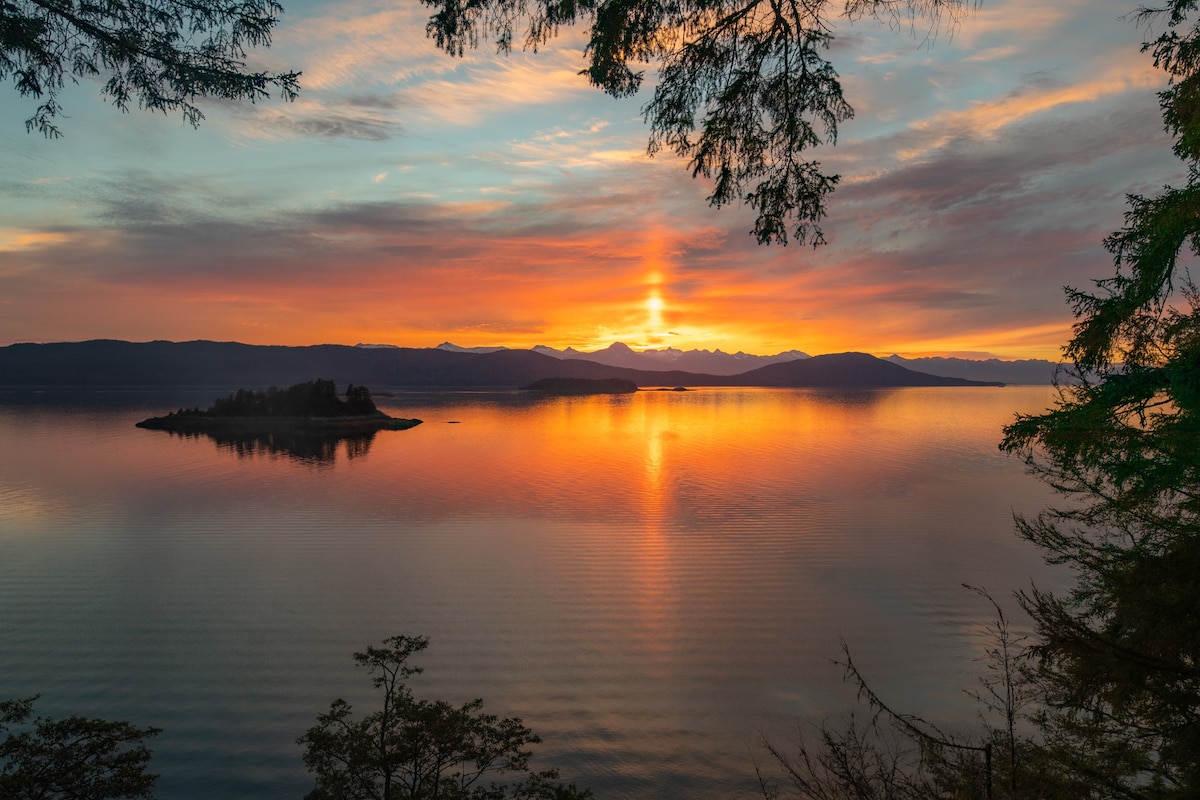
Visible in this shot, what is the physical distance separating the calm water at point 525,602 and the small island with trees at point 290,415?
38.2 meters

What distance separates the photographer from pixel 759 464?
43875mm

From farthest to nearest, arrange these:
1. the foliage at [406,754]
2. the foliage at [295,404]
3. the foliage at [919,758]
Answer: the foliage at [295,404], the foliage at [406,754], the foliage at [919,758]

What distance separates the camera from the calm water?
1030 centimetres

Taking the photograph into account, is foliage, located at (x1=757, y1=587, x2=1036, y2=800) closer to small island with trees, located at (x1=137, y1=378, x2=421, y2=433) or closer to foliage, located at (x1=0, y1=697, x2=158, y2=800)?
foliage, located at (x1=0, y1=697, x2=158, y2=800)

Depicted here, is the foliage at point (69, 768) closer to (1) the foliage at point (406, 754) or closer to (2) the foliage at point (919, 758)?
(1) the foliage at point (406, 754)

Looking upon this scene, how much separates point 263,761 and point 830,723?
8771mm

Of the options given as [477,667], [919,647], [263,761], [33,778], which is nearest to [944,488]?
[919,647]

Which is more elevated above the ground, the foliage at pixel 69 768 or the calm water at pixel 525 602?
the foliage at pixel 69 768

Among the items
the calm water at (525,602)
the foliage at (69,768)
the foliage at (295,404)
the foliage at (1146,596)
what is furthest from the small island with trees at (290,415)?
the foliage at (1146,596)

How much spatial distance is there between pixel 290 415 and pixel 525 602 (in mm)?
73800

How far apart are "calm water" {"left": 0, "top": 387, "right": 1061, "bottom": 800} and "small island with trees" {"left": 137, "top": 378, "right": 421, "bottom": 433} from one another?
38225mm

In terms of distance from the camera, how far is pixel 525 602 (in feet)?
52.6

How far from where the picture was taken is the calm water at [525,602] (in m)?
10.3

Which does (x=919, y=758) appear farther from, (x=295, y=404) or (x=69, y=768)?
(x=295, y=404)
